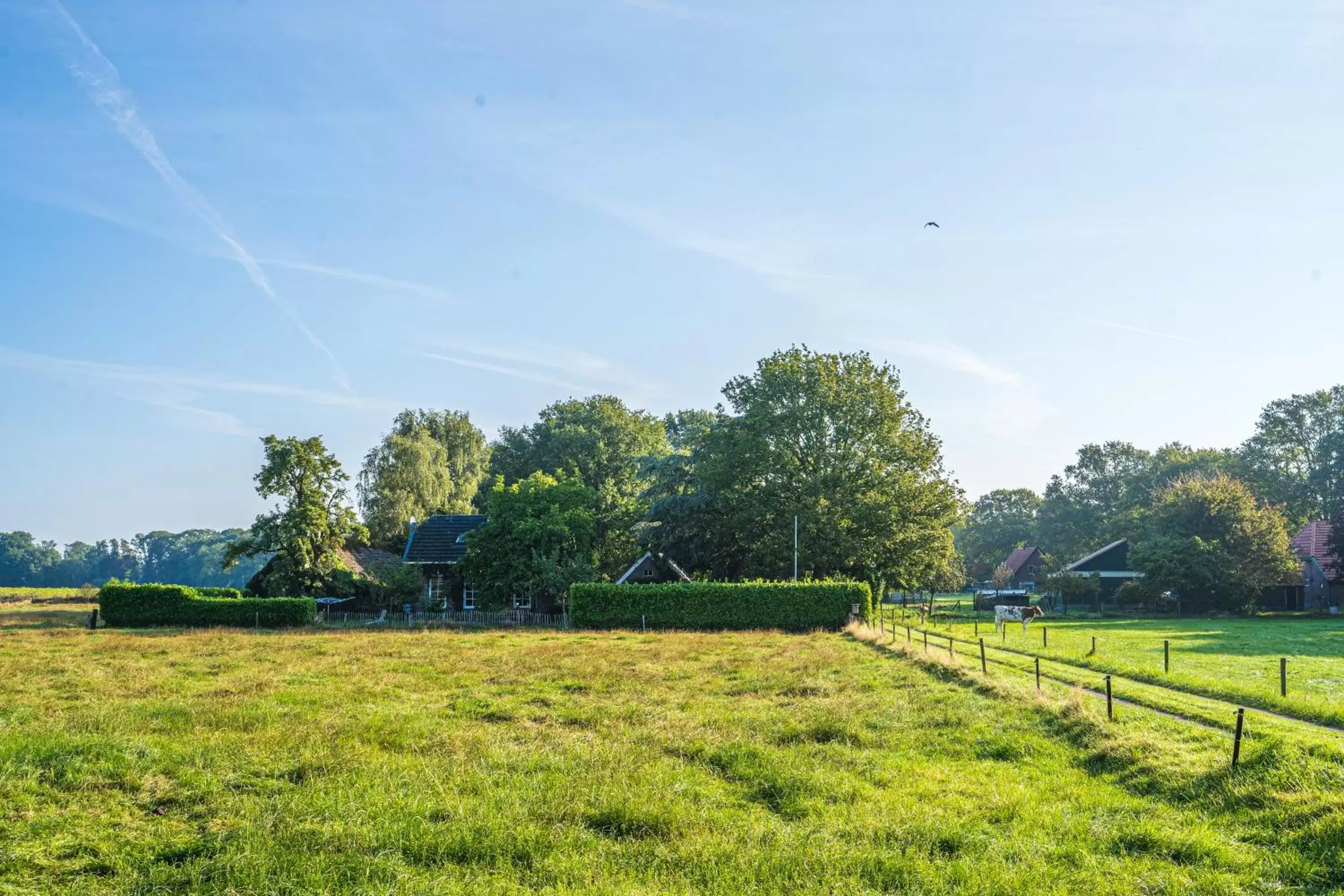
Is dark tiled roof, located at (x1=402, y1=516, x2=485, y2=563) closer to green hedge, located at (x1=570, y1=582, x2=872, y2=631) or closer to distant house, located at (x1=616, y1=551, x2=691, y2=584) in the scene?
distant house, located at (x1=616, y1=551, x2=691, y2=584)

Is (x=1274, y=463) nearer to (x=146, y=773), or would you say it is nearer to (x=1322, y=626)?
(x=1322, y=626)

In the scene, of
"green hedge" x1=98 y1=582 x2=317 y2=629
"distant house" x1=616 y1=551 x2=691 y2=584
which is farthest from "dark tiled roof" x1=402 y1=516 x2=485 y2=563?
"green hedge" x1=98 y1=582 x2=317 y2=629

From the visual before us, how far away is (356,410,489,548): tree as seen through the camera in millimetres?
70750

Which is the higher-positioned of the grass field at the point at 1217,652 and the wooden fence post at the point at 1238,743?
the wooden fence post at the point at 1238,743

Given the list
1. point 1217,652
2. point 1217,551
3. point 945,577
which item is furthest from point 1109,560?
point 1217,652

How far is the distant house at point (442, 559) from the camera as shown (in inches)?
2132

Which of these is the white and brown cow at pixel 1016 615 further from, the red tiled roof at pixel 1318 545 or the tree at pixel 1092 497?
the tree at pixel 1092 497

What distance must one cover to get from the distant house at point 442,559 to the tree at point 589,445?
58.5 feet

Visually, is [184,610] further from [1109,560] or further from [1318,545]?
[1318,545]

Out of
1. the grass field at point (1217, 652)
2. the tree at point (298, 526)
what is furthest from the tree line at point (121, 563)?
the grass field at point (1217, 652)

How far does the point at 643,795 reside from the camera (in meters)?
11.1

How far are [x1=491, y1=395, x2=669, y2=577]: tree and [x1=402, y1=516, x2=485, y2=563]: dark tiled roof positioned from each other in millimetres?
16532

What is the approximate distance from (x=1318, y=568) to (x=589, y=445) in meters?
61.7

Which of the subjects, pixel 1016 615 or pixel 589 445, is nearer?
pixel 1016 615
